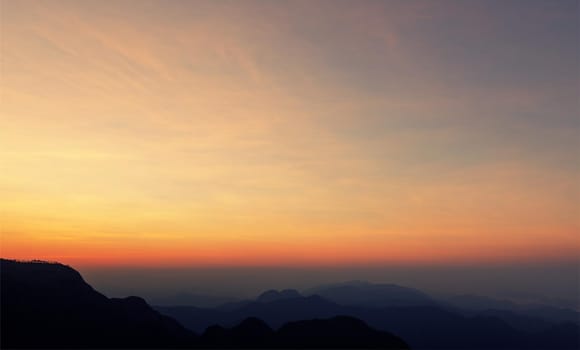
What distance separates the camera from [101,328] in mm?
129250

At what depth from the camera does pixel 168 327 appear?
15125 centimetres

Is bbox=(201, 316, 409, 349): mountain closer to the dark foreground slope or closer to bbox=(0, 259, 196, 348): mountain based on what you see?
the dark foreground slope

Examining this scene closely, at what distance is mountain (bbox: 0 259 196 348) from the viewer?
373ft

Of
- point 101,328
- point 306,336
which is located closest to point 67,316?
point 101,328

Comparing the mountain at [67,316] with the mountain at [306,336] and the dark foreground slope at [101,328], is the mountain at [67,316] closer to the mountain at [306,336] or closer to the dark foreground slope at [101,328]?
the dark foreground slope at [101,328]

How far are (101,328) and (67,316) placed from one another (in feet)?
31.6

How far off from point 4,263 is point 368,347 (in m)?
114

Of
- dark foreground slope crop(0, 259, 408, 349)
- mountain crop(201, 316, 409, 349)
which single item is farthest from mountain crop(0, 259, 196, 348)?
mountain crop(201, 316, 409, 349)

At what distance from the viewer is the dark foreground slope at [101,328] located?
115m

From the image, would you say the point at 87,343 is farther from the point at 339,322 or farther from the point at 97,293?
the point at 339,322

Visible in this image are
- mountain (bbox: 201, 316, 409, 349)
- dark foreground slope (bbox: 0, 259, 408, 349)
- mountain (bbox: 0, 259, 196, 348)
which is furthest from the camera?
mountain (bbox: 201, 316, 409, 349)

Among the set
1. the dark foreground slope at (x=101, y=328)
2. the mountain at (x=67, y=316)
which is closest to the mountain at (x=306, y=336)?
the dark foreground slope at (x=101, y=328)

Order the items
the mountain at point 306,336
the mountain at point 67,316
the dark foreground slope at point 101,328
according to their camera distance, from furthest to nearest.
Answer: the mountain at point 306,336 → the dark foreground slope at point 101,328 → the mountain at point 67,316

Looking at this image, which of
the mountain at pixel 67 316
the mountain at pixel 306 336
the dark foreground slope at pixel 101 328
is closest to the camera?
the mountain at pixel 67 316
